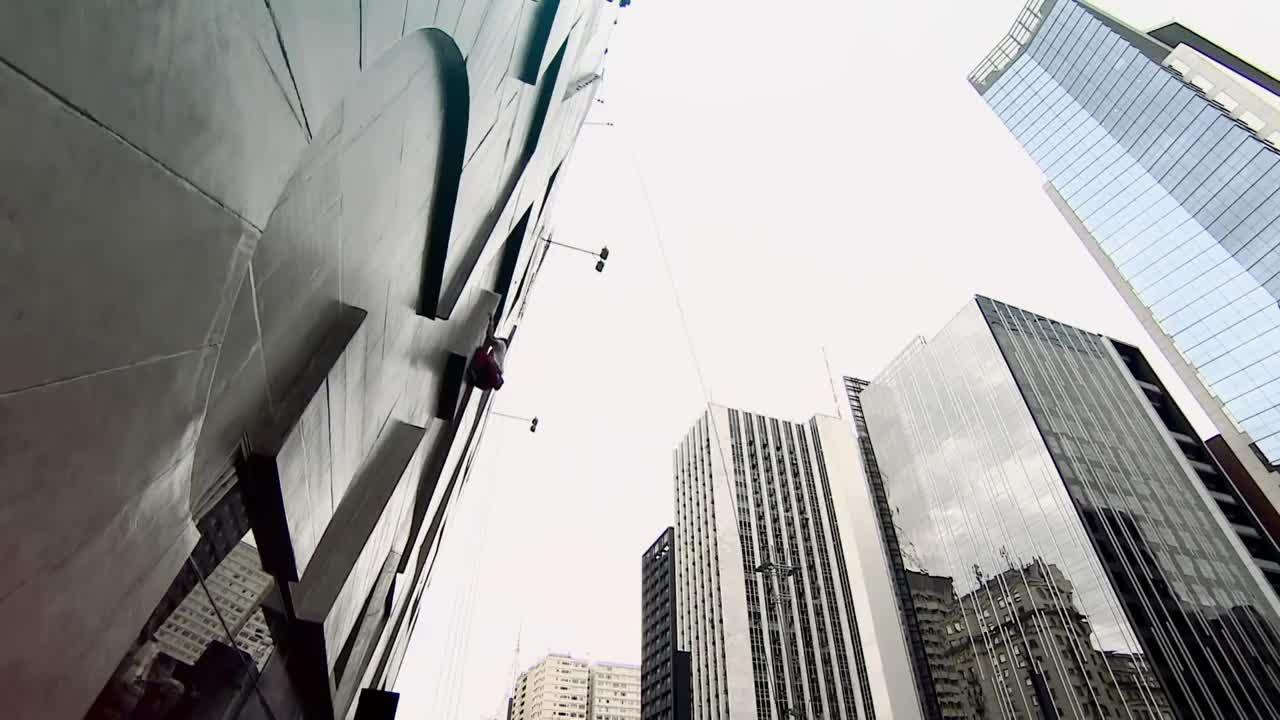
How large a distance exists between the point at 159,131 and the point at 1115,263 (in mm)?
85808

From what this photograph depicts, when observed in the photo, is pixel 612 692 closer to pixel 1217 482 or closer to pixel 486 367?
pixel 1217 482

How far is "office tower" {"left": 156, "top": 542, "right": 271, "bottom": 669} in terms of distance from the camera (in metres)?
2.99

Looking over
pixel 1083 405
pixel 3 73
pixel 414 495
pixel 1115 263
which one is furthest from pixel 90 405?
pixel 1115 263

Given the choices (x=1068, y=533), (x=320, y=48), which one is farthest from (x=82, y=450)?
(x=1068, y=533)

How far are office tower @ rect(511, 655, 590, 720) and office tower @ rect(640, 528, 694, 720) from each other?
Answer: 42.5 m

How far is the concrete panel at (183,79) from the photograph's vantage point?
127 centimetres

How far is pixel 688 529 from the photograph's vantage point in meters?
103

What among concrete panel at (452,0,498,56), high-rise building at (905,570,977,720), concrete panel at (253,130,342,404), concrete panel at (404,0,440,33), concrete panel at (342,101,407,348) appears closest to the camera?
concrete panel at (253,130,342,404)

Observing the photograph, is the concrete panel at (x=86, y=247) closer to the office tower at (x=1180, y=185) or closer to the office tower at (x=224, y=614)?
the office tower at (x=224, y=614)

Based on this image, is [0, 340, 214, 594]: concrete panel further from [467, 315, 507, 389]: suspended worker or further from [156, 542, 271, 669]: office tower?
[467, 315, 507, 389]: suspended worker

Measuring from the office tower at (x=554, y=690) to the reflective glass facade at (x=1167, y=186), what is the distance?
140 m

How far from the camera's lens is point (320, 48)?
244cm

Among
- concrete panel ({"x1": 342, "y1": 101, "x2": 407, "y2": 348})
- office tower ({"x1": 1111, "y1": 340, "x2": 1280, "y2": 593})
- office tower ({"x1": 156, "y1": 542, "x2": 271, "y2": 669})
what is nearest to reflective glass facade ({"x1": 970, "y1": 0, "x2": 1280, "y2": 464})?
office tower ({"x1": 1111, "y1": 340, "x2": 1280, "y2": 593})

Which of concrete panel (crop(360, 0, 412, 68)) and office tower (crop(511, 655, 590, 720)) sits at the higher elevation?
office tower (crop(511, 655, 590, 720))
